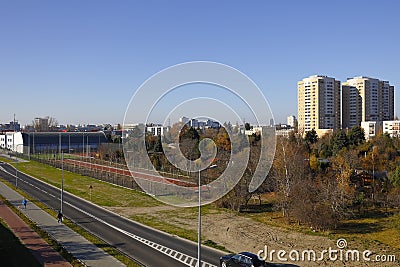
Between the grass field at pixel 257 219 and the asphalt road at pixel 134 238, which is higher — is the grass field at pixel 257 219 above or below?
below

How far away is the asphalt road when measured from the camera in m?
15.8

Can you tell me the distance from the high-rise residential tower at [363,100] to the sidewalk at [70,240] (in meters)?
73.6

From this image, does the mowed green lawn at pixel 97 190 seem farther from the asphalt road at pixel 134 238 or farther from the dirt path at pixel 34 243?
the dirt path at pixel 34 243

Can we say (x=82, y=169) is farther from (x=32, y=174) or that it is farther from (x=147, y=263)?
(x=147, y=263)

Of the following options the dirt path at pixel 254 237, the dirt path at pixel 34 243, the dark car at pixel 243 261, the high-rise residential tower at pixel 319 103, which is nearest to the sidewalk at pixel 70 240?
the dirt path at pixel 34 243

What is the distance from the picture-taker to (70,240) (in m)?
18.4

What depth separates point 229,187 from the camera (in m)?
27.2

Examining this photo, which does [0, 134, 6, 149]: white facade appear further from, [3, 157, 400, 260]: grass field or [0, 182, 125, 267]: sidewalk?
[0, 182, 125, 267]: sidewalk

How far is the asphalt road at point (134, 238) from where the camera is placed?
15773 millimetres

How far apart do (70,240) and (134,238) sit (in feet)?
9.83

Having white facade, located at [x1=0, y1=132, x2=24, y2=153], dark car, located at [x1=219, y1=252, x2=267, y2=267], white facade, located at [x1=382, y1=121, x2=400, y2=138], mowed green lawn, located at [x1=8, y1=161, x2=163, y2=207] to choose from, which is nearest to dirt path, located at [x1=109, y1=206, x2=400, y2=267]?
dark car, located at [x1=219, y1=252, x2=267, y2=267]

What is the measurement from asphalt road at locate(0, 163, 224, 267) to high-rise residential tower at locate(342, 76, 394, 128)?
230ft

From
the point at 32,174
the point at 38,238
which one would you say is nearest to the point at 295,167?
the point at 38,238

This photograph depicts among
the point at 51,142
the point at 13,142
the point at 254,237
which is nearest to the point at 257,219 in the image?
the point at 254,237
